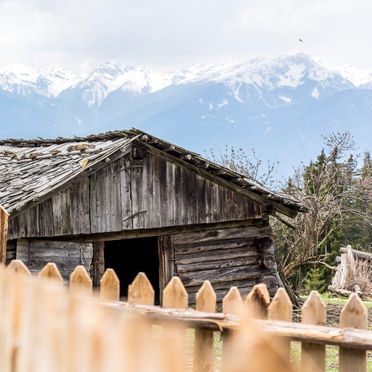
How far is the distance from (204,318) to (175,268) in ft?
34.6

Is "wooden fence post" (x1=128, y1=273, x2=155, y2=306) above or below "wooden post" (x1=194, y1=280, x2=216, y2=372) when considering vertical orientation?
above

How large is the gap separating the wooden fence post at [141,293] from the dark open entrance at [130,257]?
46.6 feet

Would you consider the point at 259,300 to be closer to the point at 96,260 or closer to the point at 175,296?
the point at 175,296

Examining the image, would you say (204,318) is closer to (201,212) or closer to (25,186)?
(25,186)

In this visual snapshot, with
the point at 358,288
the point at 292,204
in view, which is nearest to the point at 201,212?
the point at 292,204

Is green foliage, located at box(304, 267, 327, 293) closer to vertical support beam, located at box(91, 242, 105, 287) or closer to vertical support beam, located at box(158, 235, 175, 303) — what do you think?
vertical support beam, located at box(158, 235, 175, 303)

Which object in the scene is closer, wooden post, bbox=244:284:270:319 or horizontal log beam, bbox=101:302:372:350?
horizontal log beam, bbox=101:302:372:350

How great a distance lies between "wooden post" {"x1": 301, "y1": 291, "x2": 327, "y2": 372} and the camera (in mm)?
3242

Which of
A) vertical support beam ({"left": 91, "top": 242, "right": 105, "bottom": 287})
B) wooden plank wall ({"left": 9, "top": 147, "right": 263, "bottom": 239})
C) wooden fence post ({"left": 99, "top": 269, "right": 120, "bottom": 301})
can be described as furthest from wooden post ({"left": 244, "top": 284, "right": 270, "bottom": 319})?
vertical support beam ({"left": 91, "top": 242, "right": 105, "bottom": 287})

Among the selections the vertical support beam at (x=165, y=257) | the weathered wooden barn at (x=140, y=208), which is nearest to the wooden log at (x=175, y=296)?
the weathered wooden barn at (x=140, y=208)

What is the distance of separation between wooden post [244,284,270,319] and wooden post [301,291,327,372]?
0.95 feet

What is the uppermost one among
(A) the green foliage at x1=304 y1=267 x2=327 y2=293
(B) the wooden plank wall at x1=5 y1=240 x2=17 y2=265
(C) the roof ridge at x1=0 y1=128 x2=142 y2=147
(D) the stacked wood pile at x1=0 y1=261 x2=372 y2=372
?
(C) the roof ridge at x1=0 y1=128 x2=142 y2=147

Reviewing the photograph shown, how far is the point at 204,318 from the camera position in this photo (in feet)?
10.8

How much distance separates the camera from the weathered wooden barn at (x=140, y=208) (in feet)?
38.3
